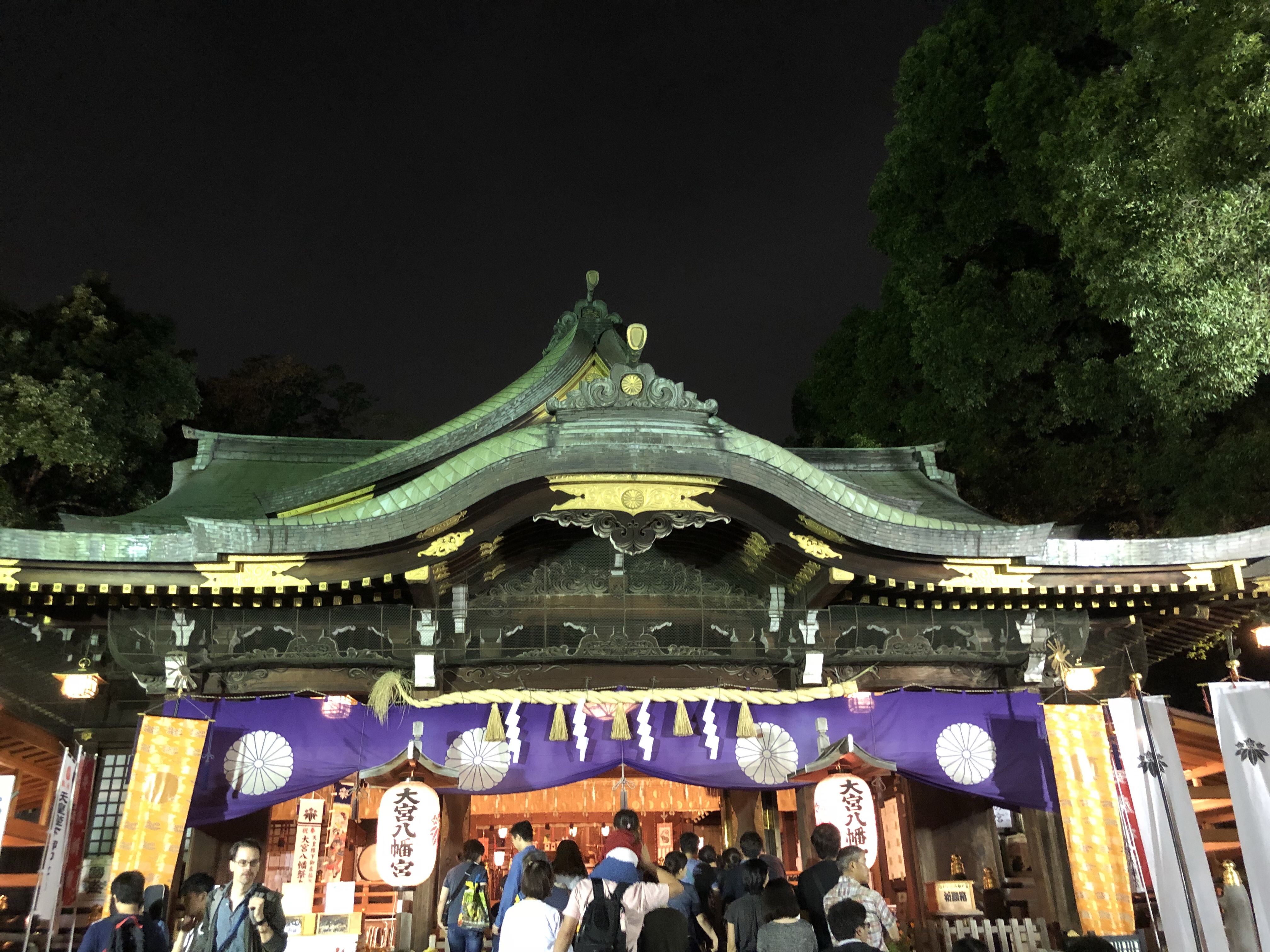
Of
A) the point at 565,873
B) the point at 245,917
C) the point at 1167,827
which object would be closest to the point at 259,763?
the point at 245,917

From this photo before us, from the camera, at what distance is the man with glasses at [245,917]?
5297mm

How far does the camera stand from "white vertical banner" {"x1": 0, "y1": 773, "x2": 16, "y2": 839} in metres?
7.72

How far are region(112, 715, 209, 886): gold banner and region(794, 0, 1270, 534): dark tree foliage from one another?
12.4 m

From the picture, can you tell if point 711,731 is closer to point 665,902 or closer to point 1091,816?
point 665,902

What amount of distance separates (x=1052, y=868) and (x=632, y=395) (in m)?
6.38

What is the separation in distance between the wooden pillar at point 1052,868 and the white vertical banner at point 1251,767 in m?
1.84

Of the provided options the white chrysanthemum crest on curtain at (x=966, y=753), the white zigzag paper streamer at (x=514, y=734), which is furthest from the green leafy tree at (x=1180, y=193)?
the white zigzag paper streamer at (x=514, y=734)

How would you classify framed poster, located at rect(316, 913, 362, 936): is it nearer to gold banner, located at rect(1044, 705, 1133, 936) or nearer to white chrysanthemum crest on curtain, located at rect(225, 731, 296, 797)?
white chrysanthemum crest on curtain, located at rect(225, 731, 296, 797)

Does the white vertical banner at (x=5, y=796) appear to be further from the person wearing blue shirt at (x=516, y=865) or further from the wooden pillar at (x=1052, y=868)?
the wooden pillar at (x=1052, y=868)

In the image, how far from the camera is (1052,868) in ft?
32.3

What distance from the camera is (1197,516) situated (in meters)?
15.1

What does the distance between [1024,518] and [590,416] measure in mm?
12687

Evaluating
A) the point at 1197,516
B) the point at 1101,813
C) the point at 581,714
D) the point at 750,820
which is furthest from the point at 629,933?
the point at 1197,516

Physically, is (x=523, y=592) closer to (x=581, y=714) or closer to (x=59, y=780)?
(x=581, y=714)
